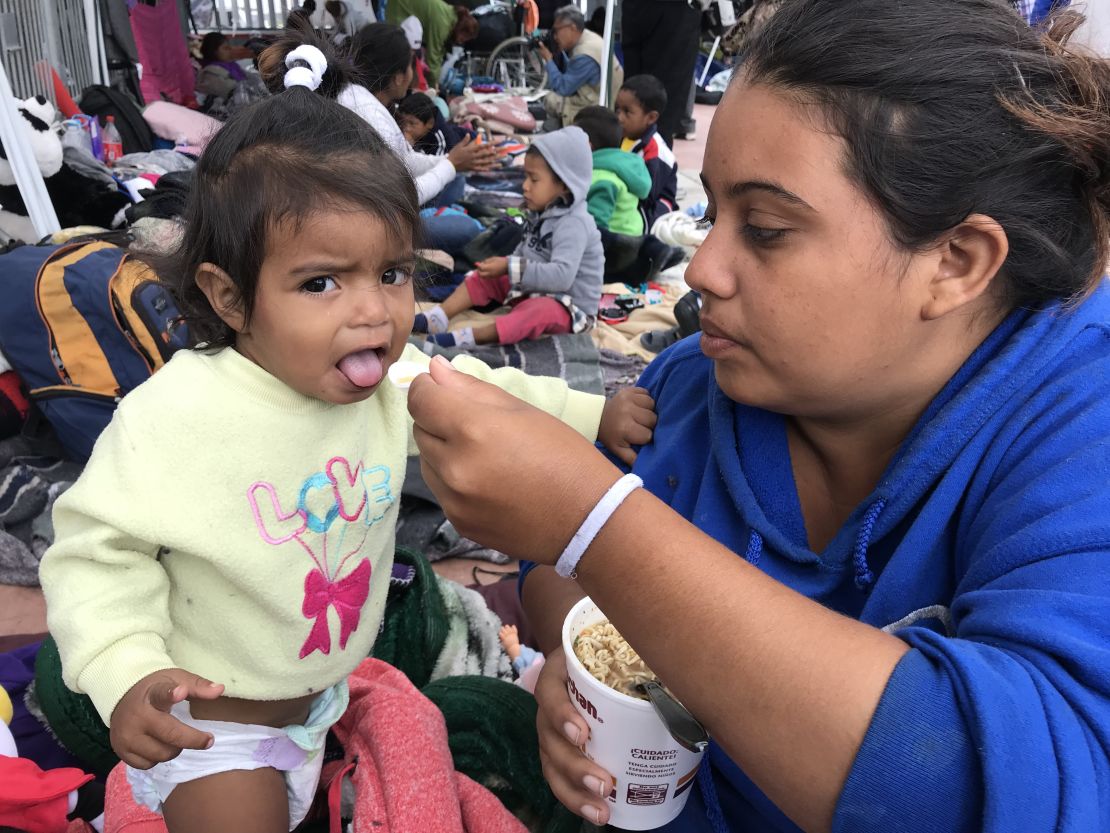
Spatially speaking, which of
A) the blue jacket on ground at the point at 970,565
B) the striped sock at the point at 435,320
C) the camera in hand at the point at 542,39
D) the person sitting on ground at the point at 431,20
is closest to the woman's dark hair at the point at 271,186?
the blue jacket on ground at the point at 970,565

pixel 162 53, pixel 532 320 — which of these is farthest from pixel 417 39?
pixel 532 320

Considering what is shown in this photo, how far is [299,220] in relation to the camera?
1.32 meters

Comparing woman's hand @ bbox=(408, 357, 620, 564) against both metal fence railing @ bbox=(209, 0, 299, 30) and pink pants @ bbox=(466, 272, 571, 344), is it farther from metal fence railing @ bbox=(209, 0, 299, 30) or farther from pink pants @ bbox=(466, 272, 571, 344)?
metal fence railing @ bbox=(209, 0, 299, 30)

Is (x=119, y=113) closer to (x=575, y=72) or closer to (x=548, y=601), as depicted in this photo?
(x=575, y=72)

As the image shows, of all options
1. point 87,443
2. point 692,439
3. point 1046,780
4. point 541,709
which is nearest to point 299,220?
point 692,439

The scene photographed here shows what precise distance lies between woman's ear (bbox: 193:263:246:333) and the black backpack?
5700 millimetres

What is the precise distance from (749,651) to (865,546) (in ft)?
1.19

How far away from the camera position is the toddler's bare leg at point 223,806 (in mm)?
1409

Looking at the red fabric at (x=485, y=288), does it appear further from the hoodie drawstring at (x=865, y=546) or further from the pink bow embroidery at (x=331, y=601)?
the hoodie drawstring at (x=865, y=546)

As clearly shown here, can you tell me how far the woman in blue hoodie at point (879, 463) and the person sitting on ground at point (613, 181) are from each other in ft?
14.6

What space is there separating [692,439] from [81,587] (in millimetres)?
995

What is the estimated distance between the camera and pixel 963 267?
1.07 metres

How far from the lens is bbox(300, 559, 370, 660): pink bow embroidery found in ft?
4.75

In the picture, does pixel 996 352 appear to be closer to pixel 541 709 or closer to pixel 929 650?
pixel 929 650
